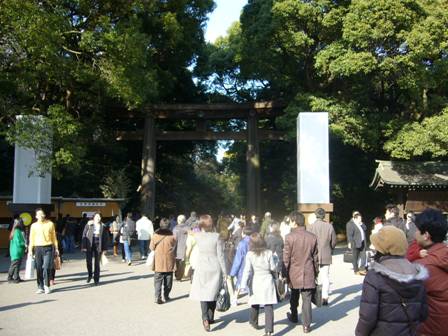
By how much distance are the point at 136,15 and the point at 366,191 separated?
51.7 feet

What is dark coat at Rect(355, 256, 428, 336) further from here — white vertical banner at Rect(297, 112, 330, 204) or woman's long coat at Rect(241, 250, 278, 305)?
white vertical banner at Rect(297, 112, 330, 204)

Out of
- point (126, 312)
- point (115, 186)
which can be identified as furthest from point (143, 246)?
point (126, 312)

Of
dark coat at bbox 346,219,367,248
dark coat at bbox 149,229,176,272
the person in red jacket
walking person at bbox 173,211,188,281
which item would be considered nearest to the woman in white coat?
dark coat at bbox 149,229,176,272

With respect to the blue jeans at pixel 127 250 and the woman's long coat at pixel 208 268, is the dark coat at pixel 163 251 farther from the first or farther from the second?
the blue jeans at pixel 127 250

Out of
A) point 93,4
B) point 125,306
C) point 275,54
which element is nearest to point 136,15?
point 93,4

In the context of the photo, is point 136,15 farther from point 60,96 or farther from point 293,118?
point 293,118

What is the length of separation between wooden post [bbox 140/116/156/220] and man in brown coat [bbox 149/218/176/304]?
1456 centimetres

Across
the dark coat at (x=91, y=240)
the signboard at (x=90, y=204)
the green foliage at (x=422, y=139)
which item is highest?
the green foliage at (x=422, y=139)

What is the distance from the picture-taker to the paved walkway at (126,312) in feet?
23.6

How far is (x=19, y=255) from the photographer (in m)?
11.6

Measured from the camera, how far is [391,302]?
3426 millimetres

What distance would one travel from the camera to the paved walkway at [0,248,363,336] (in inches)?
283

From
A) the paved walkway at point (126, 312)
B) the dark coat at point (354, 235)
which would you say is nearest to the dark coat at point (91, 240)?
the paved walkway at point (126, 312)

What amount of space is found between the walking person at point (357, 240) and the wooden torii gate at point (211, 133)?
11.7 meters
